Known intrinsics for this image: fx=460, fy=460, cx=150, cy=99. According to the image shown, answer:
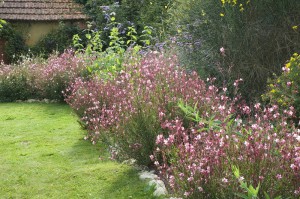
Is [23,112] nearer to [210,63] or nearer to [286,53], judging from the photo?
[210,63]

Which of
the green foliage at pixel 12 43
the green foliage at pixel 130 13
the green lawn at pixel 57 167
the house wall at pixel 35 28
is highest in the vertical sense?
the green foliage at pixel 130 13

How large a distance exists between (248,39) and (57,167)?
432cm

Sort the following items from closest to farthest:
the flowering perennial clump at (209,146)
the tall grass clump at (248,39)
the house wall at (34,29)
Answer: the flowering perennial clump at (209,146), the tall grass clump at (248,39), the house wall at (34,29)

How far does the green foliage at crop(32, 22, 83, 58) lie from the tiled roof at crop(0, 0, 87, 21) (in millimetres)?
667

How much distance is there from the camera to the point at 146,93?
20.2 ft

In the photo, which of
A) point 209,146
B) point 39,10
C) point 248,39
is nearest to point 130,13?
point 39,10

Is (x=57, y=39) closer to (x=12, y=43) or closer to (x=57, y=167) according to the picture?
(x=12, y=43)

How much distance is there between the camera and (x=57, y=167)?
676 cm

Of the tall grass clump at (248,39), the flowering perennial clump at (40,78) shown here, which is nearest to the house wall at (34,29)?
the flowering perennial clump at (40,78)

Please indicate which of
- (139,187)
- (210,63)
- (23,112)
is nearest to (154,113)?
(139,187)

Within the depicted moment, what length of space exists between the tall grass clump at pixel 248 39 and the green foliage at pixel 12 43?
14.7 metres

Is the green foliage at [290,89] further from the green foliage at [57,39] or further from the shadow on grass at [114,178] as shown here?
the green foliage at [57,39]

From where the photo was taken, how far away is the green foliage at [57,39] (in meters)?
22.1

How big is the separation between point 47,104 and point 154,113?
7731 mm
